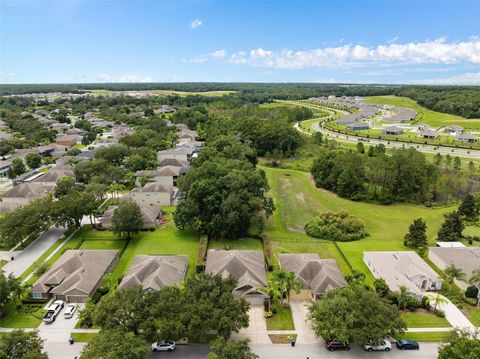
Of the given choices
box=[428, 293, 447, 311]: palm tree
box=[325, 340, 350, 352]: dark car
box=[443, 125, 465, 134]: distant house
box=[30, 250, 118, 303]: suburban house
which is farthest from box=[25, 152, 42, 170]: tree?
box=[443, 125, 465, 134]: distant house

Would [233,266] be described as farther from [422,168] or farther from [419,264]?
[422,168]

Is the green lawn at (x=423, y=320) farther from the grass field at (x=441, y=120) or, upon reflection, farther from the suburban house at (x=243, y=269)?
the grass field at (x=441, y=120)

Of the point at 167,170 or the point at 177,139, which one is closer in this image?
the point at 167,170

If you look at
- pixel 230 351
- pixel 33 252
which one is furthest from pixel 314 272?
pixel 33 252

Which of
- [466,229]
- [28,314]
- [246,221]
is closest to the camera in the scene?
[28,314]

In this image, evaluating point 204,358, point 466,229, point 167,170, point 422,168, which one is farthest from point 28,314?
point 422,168

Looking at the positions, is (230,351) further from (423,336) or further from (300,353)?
(423,336)

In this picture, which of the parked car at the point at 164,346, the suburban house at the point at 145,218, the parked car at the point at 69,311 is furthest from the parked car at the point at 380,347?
the suburban house at the point at 145,218
